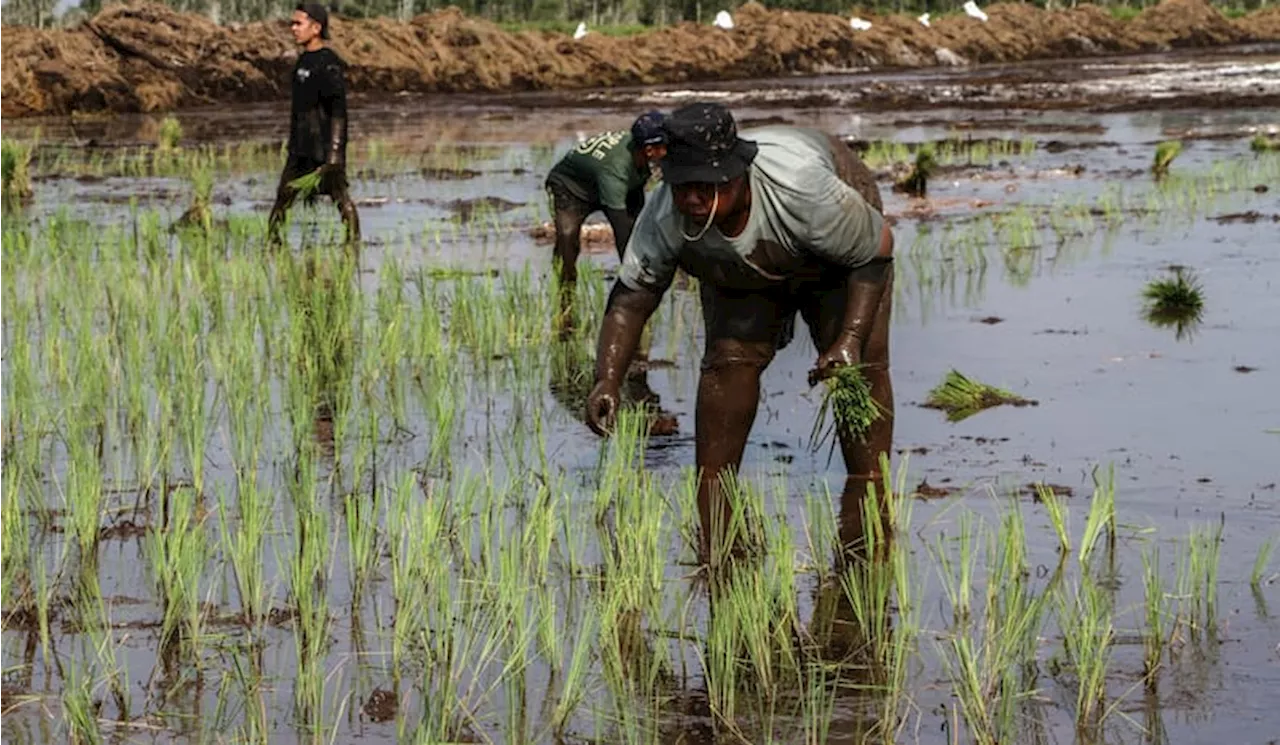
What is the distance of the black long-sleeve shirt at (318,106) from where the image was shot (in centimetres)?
1220

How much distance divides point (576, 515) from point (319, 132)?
6.66 meters

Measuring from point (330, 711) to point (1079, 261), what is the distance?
26.0 feet

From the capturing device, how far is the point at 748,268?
5.46 m

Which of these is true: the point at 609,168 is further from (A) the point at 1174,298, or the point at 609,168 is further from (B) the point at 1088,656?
(B) the point at 1088,656

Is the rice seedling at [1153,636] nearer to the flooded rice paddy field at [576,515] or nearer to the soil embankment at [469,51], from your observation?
the flooded rice paddy field at [576,515]

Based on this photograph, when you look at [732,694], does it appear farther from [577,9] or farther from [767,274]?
[577,9]

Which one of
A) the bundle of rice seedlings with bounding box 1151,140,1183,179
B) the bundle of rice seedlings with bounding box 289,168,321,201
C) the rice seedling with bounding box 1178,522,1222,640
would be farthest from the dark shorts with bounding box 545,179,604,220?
the bundle of rice seedlings with bounding box 1151,140,1183,179

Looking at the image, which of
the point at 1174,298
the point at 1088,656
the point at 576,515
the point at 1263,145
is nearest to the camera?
the point at 1088,656

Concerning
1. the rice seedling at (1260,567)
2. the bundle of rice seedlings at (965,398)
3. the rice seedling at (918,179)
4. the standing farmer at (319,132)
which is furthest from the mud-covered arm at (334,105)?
the rice seedling at (1260,567)

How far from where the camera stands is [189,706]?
4527mm

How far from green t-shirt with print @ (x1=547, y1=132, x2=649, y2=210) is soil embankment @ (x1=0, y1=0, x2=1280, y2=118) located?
21.5 m

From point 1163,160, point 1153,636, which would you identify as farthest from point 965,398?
point 1163,160

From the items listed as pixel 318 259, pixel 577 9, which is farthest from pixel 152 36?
pixel 577 9

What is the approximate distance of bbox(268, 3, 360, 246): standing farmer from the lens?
1218cm
